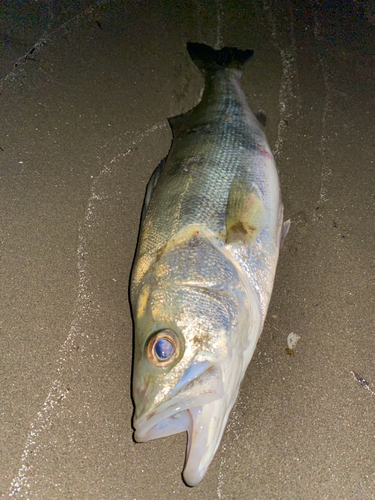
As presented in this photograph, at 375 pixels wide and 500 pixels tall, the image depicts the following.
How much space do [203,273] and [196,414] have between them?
2.62 feet

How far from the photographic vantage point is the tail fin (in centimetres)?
304

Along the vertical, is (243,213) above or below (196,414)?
above

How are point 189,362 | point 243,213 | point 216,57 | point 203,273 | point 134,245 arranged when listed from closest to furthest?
point 189,362 → point 203,273 → point 243,213 → point 134,245 → point 216,57

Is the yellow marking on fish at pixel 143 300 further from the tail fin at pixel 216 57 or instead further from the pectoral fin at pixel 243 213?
the tail fin at pixel 216 57

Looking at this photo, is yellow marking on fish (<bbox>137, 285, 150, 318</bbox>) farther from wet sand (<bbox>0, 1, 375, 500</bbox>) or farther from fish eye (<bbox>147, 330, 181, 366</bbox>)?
wet sand (<bbox>0, 1, 375, 500</bbox>)

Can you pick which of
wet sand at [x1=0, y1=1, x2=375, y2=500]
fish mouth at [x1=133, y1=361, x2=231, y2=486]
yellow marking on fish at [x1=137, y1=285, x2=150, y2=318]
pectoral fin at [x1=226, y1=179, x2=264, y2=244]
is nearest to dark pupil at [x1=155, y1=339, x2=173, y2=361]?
fish mouth at [x1=133, y1=361, x2=231, y2=486]

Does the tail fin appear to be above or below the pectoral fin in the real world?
above

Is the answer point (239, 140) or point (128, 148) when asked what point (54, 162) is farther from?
point (239, 140)

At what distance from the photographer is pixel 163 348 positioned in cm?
169

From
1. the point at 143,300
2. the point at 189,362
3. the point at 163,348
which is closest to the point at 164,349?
the point at 163,348

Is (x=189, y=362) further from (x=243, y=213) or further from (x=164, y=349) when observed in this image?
(x=243, y=213)

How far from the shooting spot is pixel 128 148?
300 cm

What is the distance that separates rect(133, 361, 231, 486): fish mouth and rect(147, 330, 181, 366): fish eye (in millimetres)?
122

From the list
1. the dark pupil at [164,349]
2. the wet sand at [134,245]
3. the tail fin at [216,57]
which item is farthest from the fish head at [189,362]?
the tail fin at [216,57]
